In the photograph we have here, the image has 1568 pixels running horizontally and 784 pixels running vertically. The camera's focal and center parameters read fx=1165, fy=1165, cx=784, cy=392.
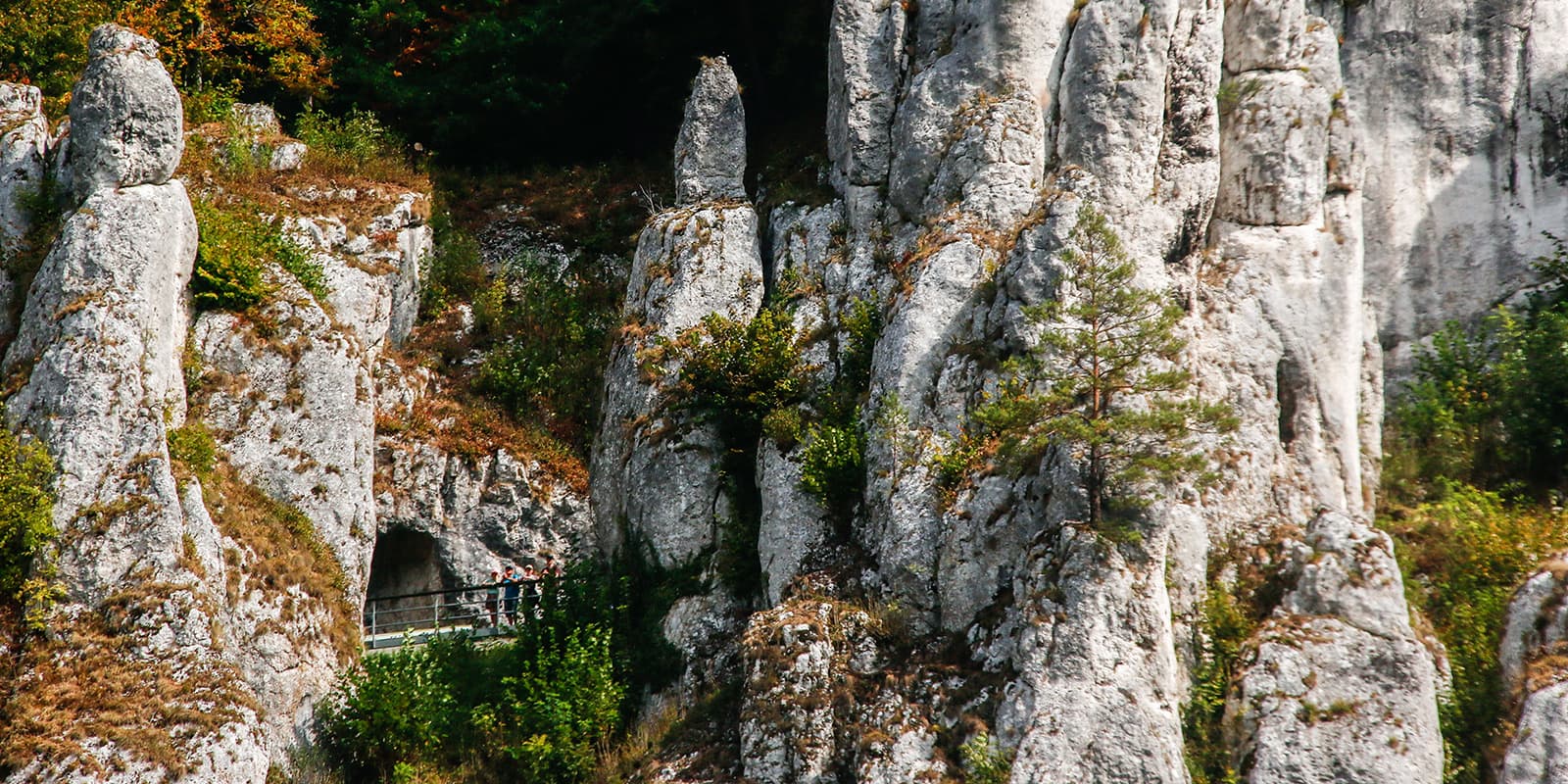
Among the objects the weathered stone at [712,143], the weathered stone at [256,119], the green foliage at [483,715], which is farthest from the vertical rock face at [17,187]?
the weathered stone at [712,143]

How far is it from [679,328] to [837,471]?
185 inches

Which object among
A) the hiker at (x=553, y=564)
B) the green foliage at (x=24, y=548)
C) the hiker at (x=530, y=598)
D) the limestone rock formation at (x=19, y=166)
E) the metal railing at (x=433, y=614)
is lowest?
the metal railing at (x=433, y=614)

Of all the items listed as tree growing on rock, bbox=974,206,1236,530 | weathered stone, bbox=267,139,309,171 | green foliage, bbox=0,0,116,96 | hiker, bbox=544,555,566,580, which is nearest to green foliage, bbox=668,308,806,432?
tree growing on rock, bbox=974,206,1236,530

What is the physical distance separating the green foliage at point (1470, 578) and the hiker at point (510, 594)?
1365 centimetres

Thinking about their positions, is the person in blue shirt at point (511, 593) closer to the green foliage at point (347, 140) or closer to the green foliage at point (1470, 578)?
the green foliage at point (347, 140)

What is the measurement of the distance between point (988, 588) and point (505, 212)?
15765mm

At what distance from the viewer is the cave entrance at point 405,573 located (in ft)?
69.4

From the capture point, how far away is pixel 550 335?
→ 2405cm

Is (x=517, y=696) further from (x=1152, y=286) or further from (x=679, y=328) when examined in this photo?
(x=1152, y=286)

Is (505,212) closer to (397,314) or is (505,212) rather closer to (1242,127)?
(397,314)

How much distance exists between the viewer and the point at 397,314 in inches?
899

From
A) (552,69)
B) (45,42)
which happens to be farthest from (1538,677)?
(45,42)

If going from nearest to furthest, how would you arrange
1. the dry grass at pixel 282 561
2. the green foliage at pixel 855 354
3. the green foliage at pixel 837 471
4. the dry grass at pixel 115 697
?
the dry grass at pixel 115 697, the green foliage at pixel 837 471, the dry grass at pixel 282 561, the green foliage at pixel 855 354

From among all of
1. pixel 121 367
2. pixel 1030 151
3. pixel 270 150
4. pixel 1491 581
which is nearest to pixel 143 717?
pixel 121 367
